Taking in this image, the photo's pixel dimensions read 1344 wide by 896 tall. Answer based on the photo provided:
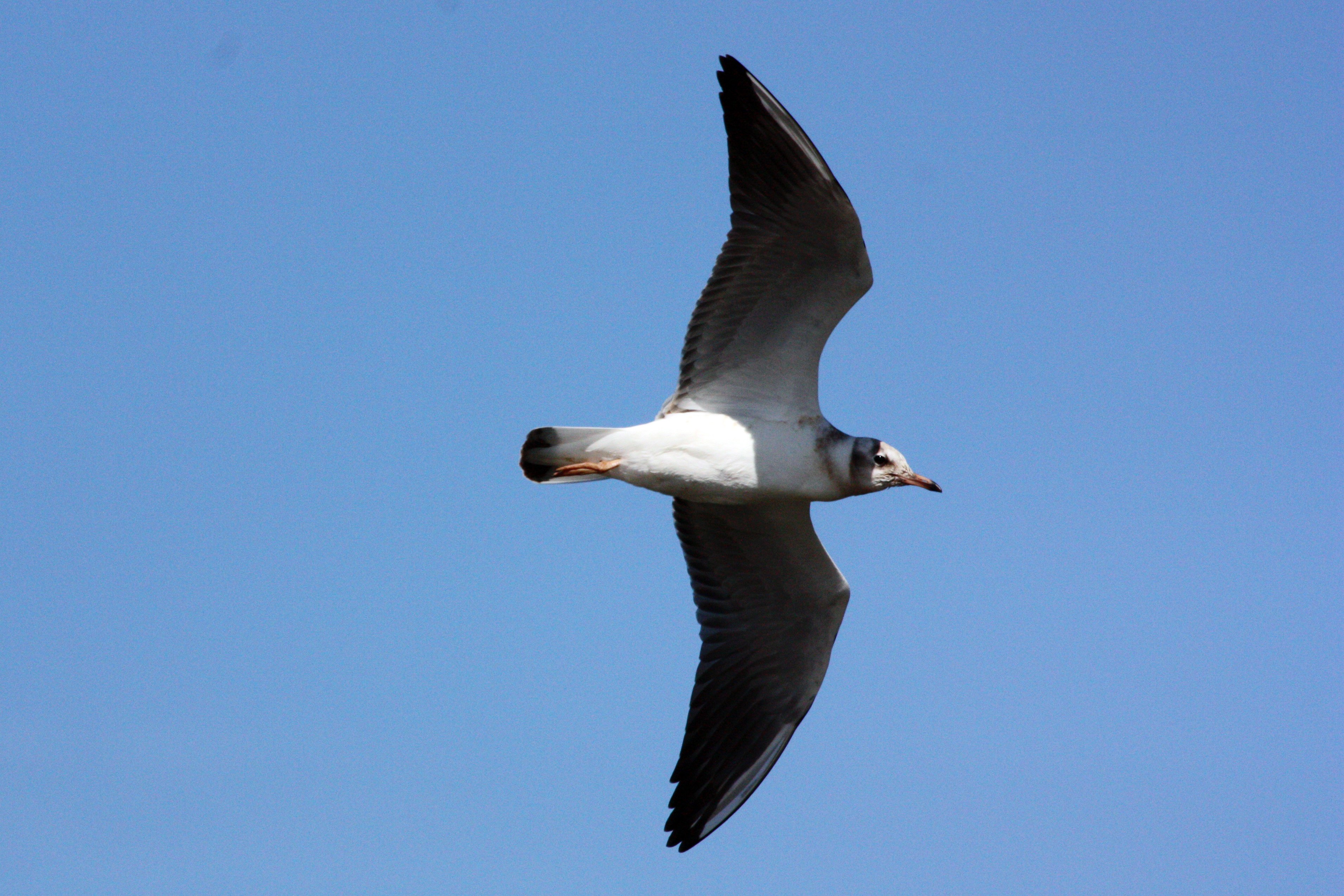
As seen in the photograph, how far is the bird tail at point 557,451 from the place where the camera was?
29.8 ft

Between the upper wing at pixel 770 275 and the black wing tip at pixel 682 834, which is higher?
the upper wing at pixel 770 275

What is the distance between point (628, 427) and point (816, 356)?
1391mm

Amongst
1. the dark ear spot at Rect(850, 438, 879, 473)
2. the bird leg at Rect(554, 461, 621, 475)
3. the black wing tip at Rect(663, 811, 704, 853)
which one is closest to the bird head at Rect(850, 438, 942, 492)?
the dark ear spot at Rect(850, 438, 879, 473)

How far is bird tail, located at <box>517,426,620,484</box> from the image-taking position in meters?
9.07

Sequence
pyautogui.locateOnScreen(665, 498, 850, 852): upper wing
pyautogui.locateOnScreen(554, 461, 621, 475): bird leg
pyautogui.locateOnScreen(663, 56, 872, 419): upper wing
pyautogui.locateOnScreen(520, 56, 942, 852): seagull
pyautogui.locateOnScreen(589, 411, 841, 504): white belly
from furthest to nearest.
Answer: pyautogui.locateOnScreen(665, 498, 850, 852): upper wing → pyautogui.locateOnScreen(554, 461, 621, 475): bird leg → pyautogui.locateOnScreen(589, 411, 841, 504): white belly → pyautogui.locateOnScreen(520, 56, 942, 852): seagull → pyautogui.locateOnScreen(663, 56, 872, 419): upper wing

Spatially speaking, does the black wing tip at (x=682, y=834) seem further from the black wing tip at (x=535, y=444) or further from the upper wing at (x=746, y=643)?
the black wing tip at (x=535, y=444)

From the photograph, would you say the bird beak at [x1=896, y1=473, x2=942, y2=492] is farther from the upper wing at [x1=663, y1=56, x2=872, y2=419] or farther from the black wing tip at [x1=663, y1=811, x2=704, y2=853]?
the black wing tip at [x1=663, y1=811, x2=704, y2=853]

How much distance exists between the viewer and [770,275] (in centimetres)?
855

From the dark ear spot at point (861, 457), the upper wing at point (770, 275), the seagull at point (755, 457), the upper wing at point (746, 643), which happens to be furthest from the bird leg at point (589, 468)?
the dark ear spot at point (861, 457)

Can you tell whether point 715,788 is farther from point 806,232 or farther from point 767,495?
point 806,232

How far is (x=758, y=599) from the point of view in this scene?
9961 millimetres

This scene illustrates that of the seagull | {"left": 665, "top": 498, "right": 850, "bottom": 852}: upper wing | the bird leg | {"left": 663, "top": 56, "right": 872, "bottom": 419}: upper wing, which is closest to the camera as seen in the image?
{"left": 663, "top": 56, "right": 872, "bottom": 419}: upper wing

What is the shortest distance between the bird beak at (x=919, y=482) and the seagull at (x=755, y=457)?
0.6 inches

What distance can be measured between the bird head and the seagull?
1cm
